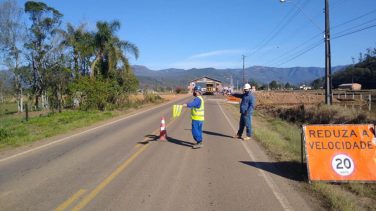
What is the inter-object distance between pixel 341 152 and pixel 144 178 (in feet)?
13.1

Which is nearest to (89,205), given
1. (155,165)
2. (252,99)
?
(155,165)

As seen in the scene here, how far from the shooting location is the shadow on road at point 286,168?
20.5ft

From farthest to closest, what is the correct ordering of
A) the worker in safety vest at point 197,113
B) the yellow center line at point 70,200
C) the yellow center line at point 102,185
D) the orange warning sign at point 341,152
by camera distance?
the worker in safety vest at point 197,113 → the orange warning sign at point 341,152 → the yellow center line at point 102,185 → the yellow center line at point 70,200

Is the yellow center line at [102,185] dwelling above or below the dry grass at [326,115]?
below

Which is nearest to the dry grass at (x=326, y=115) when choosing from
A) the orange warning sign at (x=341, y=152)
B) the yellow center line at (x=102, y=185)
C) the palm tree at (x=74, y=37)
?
the orange warning sign at (x=341, y=152)

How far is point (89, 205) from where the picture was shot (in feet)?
15.2

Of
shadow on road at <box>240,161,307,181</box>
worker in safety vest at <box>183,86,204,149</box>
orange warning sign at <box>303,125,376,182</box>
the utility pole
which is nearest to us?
orange warning sign at <box>303,125,376,182</box>

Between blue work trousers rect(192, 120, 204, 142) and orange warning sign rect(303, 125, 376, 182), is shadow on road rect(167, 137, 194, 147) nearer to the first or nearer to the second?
blue work trousers rect(192, 120, 204, 142)

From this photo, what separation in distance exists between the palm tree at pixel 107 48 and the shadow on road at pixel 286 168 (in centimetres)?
2512

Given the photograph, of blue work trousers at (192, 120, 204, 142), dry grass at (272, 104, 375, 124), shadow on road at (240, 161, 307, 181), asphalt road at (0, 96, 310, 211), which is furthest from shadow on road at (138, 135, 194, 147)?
A: dry grass at (272, 104, 375, 124)

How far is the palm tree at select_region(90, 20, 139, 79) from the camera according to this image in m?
29.7

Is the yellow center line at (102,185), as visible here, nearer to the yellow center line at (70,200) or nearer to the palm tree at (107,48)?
the yellow center line at (70,200)

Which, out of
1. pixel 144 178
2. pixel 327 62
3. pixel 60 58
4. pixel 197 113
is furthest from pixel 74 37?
pixel 144 178

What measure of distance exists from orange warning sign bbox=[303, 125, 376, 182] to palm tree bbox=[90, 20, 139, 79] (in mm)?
26424
